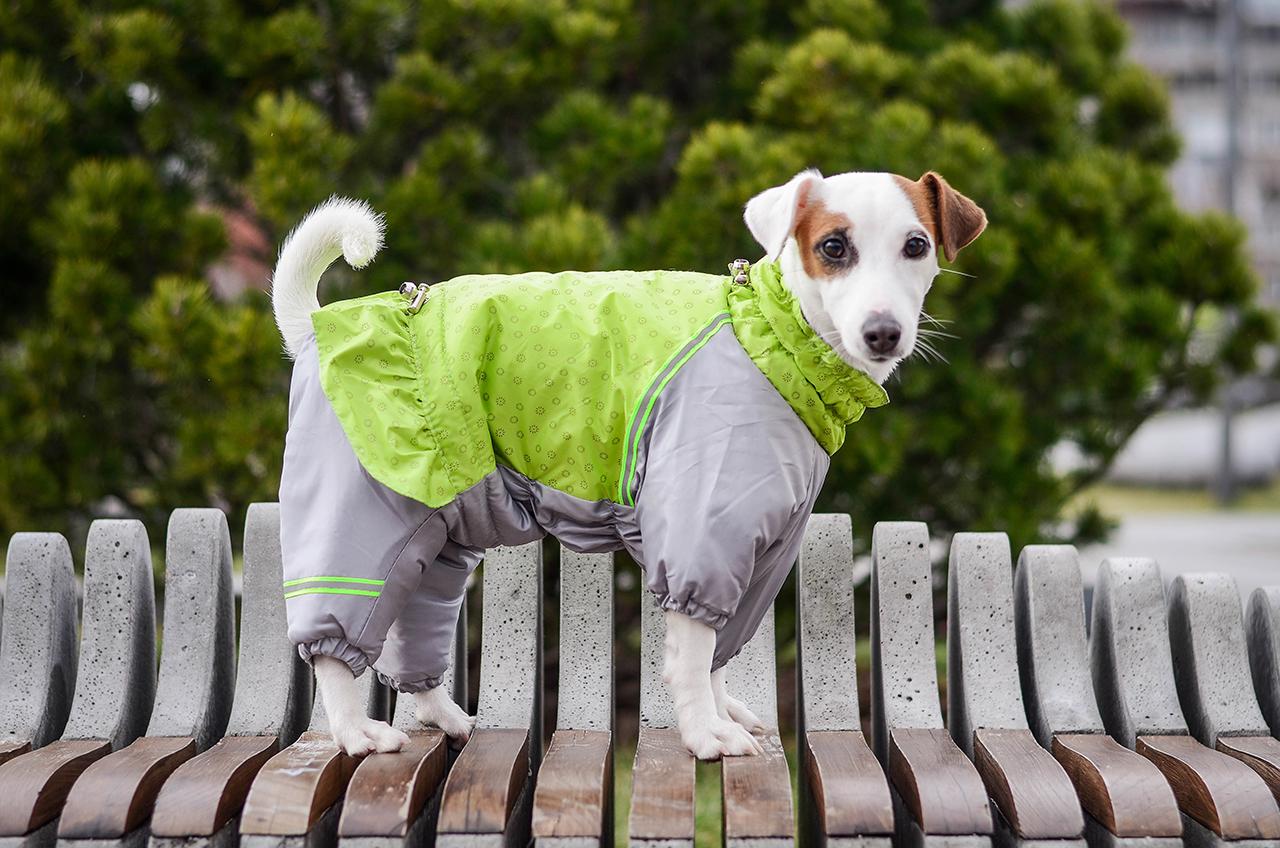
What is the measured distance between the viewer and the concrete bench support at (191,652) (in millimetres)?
2387

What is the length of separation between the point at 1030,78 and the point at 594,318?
2.47 meters

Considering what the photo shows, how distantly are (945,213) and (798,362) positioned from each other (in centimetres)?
42

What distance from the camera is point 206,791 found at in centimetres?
214

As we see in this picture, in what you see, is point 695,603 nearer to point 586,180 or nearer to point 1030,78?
point 586,180

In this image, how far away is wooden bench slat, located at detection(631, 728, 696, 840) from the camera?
2.06 m

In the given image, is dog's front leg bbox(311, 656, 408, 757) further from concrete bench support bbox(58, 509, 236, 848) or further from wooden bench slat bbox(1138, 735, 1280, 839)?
wooden bench slat bbox(1138, 735, 1280, 839)

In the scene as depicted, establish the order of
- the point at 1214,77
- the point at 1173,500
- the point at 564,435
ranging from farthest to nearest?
the point at 1214,77 < the point at 1173,500 < the point at 564,435

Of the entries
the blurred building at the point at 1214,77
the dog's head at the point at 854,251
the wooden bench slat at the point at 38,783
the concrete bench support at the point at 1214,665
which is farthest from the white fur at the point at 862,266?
the blurred building at the point at 1214,77

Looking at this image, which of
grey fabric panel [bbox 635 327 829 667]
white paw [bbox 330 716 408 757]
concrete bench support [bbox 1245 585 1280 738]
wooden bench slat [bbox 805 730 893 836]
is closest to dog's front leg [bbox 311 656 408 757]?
Answer: white paw [bbox 330 716 408 757]

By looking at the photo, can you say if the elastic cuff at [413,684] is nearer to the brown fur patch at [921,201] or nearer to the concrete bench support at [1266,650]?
the brown fur patch at [921,201]

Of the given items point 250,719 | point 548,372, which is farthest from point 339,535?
point 250,719

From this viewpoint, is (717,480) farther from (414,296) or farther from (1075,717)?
(1075,717)

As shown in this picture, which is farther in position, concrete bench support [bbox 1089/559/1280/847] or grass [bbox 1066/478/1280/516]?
grass [bbox 1066/478/1280/516]

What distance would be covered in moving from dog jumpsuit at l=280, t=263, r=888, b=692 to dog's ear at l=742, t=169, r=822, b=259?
3.1 inches
